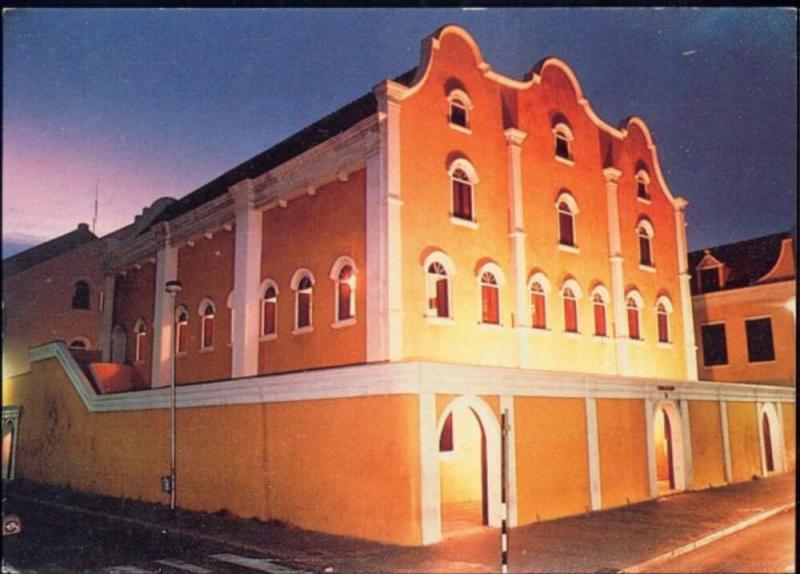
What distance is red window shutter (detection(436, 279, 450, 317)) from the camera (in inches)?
708

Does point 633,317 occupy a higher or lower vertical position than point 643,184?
lower

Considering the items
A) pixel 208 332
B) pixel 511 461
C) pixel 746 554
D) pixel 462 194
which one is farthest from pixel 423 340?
pixel 208 332

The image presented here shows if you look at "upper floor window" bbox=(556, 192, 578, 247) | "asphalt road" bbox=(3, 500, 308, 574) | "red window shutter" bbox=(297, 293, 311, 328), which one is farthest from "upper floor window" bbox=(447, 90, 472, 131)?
"asphalt road" bbox=(3, 500, 308, 574)

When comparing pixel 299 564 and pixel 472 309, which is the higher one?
pixel 472 309

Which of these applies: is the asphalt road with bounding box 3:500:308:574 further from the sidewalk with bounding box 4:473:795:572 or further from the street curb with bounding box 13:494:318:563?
the sidewalk with bounding box 4:473:795:572

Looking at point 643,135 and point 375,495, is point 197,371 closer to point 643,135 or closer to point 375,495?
point 375,495

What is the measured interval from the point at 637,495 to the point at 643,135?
1327cm

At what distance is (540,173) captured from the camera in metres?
21.2

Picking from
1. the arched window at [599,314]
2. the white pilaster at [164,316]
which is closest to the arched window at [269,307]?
the white pilaster at [164,316]

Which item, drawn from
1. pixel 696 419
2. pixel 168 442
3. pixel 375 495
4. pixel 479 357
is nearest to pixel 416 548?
pixel 375 495

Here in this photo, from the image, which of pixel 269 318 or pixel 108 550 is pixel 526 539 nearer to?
pixel 108 550

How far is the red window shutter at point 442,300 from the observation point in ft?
59.0

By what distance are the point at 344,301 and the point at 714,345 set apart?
2035 cm

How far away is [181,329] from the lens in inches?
1002
